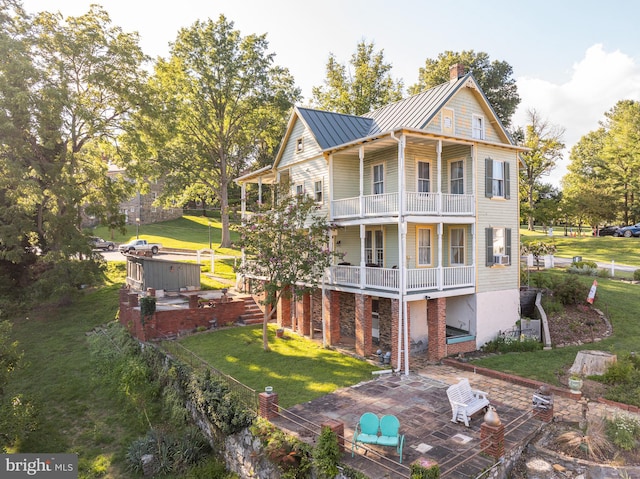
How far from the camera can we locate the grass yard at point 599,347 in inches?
585

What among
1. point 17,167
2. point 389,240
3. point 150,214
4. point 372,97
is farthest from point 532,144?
point 150,214

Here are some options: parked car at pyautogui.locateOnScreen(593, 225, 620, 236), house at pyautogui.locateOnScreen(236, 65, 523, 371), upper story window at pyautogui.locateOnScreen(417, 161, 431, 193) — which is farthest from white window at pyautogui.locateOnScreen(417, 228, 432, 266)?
parked car at pyautogui.locateOnScreen(593, 225, 620, 236)

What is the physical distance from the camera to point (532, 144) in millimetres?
44500

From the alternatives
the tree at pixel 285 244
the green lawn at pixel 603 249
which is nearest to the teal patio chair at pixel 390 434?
the tree at pixel 285 244

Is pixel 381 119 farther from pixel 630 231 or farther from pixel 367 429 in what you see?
pixel 630 231

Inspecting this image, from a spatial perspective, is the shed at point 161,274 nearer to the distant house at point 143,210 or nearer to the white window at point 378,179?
the white window at point 378,179

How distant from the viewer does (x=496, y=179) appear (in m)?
18.6

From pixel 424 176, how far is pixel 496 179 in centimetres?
331

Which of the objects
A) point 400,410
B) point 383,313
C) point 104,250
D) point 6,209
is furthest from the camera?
point 104,250

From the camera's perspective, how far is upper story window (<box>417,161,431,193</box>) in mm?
18297

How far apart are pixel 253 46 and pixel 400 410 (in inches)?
1316

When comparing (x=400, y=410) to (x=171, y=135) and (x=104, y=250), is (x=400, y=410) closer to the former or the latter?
(x=171, y=135)

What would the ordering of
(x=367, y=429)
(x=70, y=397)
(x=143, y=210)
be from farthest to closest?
(x=143, y=210)
(x=70, y=397)
(x=367, y=429)

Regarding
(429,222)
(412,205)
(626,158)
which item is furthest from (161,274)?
(626,158)
